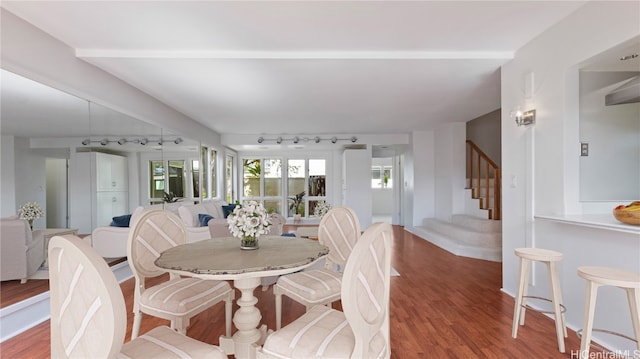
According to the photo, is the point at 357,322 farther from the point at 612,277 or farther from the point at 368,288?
the point at 612,277

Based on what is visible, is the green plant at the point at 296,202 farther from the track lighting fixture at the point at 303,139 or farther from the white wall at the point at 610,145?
the white wall at the point at 610,145

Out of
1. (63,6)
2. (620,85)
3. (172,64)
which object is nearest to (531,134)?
(620,85)

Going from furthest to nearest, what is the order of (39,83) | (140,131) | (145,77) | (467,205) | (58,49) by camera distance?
(467,205)
(140,131)
(145,77)
(58,49)
(39,83)

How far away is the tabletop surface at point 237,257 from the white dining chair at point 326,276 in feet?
0.85

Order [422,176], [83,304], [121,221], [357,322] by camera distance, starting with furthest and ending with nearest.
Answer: [422,176]
[121,221]
[357,322]
[83,304]

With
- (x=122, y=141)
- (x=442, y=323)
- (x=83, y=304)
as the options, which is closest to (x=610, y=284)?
(x=442, y=323)

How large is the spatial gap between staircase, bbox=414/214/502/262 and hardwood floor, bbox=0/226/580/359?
975mm

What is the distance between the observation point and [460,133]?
22.6 feet

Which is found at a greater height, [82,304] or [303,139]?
[303,139]

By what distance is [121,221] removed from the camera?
4.10 metres

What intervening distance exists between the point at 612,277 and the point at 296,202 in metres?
8.23

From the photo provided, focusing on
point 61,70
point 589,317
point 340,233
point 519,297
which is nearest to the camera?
point 589,317

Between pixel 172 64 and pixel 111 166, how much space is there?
5.35ft

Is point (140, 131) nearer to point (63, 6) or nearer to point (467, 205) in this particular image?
point (63, 6)
